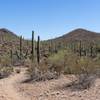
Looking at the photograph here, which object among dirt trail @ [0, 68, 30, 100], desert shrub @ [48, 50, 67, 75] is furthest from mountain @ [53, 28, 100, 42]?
dirt trail @ [0, 68, 30, 100]

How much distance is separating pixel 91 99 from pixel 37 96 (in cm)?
287

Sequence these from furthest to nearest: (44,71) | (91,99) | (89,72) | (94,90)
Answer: (44,71) → (89,72) → (94,90) → (91,99)

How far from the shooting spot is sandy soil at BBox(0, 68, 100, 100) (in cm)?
1462

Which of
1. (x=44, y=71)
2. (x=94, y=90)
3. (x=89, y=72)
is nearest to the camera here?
(x=94, y=90)

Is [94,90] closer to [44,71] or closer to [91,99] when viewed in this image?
[91,99]

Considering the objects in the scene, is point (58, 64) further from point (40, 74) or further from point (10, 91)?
point (10, 91)

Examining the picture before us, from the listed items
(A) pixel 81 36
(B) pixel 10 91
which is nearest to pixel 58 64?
(B) pixel 10 91

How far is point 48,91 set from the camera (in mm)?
16234

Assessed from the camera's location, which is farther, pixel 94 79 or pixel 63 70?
pixel 63 70

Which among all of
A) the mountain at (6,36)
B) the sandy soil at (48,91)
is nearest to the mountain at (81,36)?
the mountain at (6,36)

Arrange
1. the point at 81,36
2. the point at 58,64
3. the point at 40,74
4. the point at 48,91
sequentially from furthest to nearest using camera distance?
the point at 81,36, the point at 58,64, the point at 40,74, the point at 48,91

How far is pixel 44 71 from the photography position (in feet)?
68.5

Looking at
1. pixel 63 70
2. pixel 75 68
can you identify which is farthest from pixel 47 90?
pixel 63 70

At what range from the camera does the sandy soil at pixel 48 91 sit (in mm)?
14625
